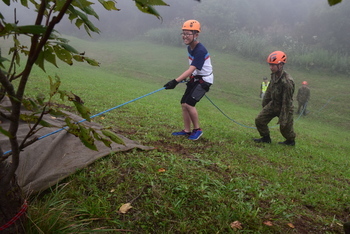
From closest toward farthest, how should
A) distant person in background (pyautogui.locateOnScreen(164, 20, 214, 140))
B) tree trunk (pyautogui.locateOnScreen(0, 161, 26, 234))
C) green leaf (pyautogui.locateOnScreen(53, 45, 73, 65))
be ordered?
green leaf (pyautogui.locateOnScreen(53, 45, 73, 65)), tree trunk (pyautogui.locateOnScreen(0, 161, 26, 234)), distant person in background (pyautogui.locateOnScreen(164, 20, 214, 140))

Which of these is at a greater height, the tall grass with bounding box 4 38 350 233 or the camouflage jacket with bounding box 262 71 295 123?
the camouflage jacket with bounding box 262 71 295 123

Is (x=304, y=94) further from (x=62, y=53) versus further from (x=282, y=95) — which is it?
(x=62, y=53)

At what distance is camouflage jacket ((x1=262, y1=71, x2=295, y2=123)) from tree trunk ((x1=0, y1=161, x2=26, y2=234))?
5.46 m

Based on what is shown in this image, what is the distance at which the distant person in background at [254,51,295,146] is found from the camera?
6.20m

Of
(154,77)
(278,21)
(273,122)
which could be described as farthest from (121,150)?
(278,21)

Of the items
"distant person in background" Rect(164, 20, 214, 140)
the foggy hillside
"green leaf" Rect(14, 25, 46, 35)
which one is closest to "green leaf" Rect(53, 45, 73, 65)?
"green leaf" Rect(14, 25, 46, 35)

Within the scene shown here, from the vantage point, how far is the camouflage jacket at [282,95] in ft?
20.4

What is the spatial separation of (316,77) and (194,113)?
2218 cm

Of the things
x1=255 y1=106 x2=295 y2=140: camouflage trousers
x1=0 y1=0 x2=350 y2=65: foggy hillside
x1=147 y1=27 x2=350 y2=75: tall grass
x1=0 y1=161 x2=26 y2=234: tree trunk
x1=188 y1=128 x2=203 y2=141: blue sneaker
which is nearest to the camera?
x1=0 y1=161 x2=26 y2=234: tree trunk

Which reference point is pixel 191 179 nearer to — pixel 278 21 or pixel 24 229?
pixel 24 229

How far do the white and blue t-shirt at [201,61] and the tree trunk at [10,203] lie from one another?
3.85 m

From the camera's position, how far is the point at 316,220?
9.77ft

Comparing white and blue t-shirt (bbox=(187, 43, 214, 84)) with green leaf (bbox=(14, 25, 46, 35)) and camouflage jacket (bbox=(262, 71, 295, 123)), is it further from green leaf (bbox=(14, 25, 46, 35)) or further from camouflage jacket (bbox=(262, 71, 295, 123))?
green leaf (bbox=(14, 25, 46, 35))

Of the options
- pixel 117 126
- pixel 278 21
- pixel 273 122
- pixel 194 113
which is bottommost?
pixel 273 122
